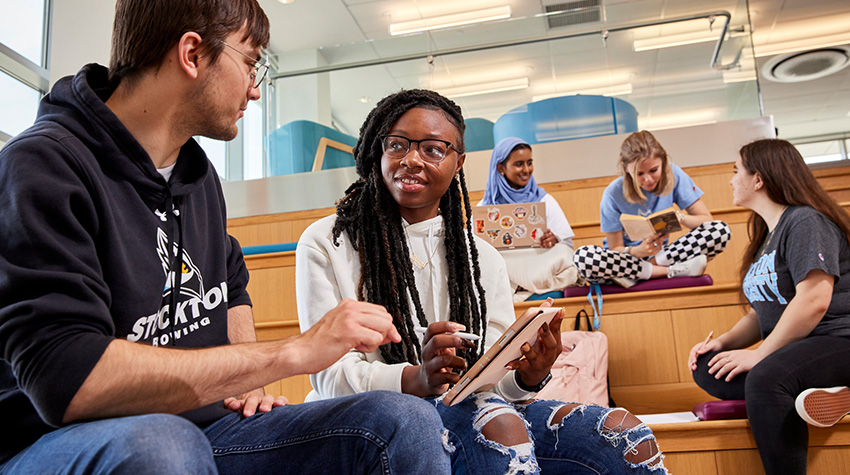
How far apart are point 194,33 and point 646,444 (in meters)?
1.03

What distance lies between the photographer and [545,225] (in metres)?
2.93

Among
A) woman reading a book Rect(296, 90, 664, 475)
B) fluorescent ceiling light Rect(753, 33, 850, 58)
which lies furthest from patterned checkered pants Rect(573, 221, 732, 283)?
fluorescent ceiling light Rect(753, 33, 850, 58)

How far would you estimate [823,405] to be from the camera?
1.61m

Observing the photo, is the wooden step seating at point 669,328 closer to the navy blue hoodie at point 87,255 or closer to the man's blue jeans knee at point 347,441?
the man's blue jeans knee at point 347,441

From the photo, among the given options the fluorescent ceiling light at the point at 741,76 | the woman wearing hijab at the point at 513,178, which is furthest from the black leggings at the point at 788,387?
the fluorescent ceiling light at the point at 741,76

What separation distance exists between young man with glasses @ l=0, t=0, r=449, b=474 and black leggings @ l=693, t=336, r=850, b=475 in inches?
48.6

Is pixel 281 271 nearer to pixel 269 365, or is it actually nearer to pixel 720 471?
pixel 720 471

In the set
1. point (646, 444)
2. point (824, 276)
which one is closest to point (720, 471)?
point (824, 276)

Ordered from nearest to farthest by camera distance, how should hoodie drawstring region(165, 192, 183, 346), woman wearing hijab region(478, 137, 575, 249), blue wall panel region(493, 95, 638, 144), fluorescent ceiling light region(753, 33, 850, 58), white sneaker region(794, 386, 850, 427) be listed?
hoodie drawstring region(165, 192, 183, 346) < white sneaker region(794, 386, 850, 427) < woman wearing hijab region(478, 137, 575, 249) < blue wall panel region(493, 95, 638, 144) < fluorescent ceiling light region(753, 33, 850, 58)

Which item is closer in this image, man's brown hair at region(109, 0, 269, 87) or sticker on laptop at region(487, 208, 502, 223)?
man's brown hair at region(109, 0, 269, 87)

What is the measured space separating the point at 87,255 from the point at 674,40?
475 centimetres

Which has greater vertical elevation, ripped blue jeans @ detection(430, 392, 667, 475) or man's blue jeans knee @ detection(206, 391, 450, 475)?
man's blue jeans knee @ detection(206, 391, 450, 475)

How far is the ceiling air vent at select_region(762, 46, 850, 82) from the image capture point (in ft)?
22.5

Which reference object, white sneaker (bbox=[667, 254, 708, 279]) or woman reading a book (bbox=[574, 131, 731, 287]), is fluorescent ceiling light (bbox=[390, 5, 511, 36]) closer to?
woman reading a book (bbox=[574, 131, 731, 287])
